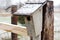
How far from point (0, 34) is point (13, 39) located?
58.6 inches

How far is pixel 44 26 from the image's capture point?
1.49 m

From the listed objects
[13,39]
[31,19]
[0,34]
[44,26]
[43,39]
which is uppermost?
[31,19]

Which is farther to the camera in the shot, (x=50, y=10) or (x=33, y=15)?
(x=50, y=10)

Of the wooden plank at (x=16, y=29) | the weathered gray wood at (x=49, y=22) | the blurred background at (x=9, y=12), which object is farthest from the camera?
the blurred background at (x=9, y=12)

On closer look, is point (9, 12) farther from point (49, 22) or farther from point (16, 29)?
point (16, 29)

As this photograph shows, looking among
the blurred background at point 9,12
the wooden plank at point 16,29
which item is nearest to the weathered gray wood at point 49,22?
the wooden plank at point 16,29

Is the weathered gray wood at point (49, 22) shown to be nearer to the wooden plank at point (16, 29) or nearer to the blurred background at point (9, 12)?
the wooden plank at point (16, 29)

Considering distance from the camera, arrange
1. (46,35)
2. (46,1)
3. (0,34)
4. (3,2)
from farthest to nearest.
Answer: (0,34) → (3,2) → (46,35) → (46,1)

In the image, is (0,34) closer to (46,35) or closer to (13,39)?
(13,39)

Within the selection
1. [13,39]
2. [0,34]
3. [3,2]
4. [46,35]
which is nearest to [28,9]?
[46,35]

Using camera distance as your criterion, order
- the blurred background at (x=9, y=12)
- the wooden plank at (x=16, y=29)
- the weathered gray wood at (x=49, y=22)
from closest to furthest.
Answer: the wooden plank at (x=16, y=29) → the weathered gray wood at (x=49, y=22) → the blurred background at (x=9, y=12)

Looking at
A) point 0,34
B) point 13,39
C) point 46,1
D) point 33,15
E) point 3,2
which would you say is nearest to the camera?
point 33,15

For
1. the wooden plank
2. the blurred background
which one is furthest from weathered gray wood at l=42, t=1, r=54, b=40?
the blurred background

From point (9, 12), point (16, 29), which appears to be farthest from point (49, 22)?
point (9, 12)
